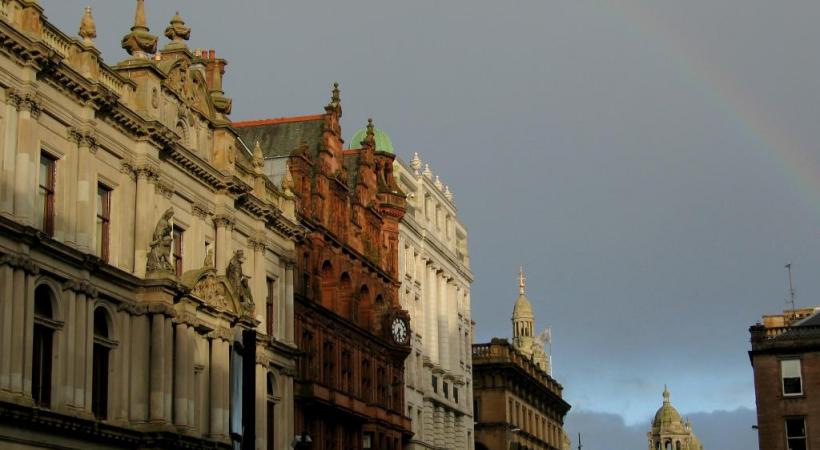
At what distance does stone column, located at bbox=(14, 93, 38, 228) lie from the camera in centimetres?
4491

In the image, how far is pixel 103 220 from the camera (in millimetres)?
51562

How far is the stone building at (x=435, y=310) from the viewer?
92688mm

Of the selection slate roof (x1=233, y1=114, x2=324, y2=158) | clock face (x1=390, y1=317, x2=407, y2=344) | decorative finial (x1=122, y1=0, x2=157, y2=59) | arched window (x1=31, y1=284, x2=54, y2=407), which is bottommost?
arched window (x1=31, y1=284, x2=54, y2=407)

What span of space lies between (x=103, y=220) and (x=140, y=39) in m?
8.17

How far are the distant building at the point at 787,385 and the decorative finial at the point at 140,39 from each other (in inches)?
2134

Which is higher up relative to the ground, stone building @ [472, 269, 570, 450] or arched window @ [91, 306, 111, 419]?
stone building @ [472, 269, 570, 450]

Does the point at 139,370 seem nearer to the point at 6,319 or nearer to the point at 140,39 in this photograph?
the point at 6,319

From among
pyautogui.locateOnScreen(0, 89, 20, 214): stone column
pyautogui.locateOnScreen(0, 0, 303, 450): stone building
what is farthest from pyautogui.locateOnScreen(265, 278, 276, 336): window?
pyautogui.locateOnScreen(0, 89, 20, 214): stone column

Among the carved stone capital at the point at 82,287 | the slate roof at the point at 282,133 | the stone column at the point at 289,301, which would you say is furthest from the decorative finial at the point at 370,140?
the carved stone capital at the point at 82,287

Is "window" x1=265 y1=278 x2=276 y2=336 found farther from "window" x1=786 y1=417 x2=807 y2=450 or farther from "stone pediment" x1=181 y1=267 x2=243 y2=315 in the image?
"window" x1=786 y1=417 x2=807 y2=450

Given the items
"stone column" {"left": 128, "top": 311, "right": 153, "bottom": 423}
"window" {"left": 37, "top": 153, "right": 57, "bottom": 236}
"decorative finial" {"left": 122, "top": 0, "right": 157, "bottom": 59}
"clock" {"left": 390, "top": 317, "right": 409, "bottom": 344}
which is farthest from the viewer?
"clock" {"left": 390, "top": 317, "right": 409, "bottom": 344}

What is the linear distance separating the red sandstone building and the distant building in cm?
2486

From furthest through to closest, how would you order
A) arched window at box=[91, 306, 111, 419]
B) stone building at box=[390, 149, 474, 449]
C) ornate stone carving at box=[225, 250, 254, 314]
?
stone building at box=[390, 149, 474, 449]
ornate stone carving at box=[225, 250, 254, 314]
arched window at box=[91, 306, 111, 419]

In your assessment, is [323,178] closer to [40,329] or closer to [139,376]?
[139,376]
